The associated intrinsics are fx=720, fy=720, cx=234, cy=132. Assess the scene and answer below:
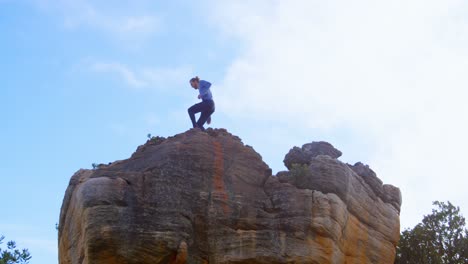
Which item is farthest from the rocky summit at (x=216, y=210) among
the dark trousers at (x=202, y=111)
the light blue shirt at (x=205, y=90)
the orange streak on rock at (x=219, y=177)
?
the light blue shirt at (x=205, y=90)

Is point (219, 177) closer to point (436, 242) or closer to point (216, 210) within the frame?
point (216, 210)

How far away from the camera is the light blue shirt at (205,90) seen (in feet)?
79.2

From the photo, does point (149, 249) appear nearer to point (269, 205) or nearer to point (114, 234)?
point (114, 234)

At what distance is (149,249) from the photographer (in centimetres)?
1998

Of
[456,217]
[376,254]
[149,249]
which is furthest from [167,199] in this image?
[456,217]

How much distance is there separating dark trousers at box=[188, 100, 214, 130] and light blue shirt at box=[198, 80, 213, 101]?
0.15 metres

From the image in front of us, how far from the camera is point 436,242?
31.0 metres

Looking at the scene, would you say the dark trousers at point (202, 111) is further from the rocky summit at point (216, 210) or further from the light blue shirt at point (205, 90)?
the rocky summit at point (216, 210)

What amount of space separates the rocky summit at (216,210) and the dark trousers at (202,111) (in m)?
0.96

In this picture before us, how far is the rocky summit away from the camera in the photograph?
20109 mm

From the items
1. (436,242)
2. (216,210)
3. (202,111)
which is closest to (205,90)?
(202,111)

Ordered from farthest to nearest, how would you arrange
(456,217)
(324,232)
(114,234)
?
(456,217), (324,232), (114,234)

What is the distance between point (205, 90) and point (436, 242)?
13.3m

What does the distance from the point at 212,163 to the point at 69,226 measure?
4824mm
